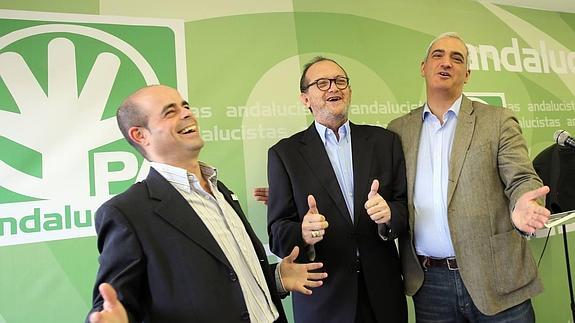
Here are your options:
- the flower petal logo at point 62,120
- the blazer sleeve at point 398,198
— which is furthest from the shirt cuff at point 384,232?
the flower petal logo at point 62,120

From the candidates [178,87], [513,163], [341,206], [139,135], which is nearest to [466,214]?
[513,163]

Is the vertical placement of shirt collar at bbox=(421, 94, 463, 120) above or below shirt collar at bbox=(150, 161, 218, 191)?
above

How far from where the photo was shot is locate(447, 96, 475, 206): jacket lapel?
180 cm

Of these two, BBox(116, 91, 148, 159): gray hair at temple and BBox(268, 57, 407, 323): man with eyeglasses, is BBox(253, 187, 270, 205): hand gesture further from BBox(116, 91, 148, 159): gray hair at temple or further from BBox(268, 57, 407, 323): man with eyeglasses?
BBox(116, 91, 148, 159): gray hair at temple

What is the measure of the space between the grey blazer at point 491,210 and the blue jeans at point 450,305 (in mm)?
46

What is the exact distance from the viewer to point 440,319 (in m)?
1.87

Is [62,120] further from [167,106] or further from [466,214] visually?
[466,214]

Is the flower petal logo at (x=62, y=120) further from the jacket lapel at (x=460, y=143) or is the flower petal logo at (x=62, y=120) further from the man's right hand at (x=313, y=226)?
the jacket lapel at (x=460, y=143)

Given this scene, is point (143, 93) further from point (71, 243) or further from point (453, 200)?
point (453, 200)

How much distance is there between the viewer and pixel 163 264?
120cm

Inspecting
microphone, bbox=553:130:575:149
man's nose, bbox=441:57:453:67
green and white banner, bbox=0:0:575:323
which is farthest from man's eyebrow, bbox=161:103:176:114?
microphone, bbox=553:130:575:149

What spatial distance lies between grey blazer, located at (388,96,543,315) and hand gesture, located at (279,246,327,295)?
2.07 feet

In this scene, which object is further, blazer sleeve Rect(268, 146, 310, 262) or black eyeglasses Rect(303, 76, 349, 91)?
black eyeglasses Rect(303, 76, 349, 91)

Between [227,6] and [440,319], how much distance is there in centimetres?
193
